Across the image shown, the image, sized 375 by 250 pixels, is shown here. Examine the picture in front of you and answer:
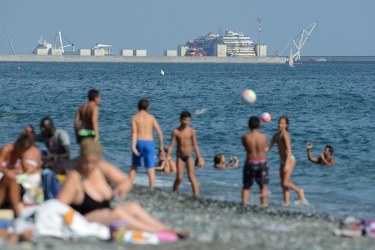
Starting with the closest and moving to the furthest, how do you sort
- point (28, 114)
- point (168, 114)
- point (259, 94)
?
point (28, 114) < point (168, 114) < point (259, 94)

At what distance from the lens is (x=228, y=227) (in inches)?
355

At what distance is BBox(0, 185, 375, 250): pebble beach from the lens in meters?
7.74

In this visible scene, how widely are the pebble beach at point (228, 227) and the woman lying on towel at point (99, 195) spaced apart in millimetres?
297

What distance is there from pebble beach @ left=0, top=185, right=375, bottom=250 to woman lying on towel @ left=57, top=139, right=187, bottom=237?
0.30 metres

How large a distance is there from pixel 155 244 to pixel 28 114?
991 inches

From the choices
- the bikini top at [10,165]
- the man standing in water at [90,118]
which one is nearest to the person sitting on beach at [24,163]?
the bikini top at [10,165]

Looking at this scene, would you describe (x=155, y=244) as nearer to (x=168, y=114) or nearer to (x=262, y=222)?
(x=262, y=222)

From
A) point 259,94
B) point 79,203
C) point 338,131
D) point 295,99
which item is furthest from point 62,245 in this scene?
point 259,94

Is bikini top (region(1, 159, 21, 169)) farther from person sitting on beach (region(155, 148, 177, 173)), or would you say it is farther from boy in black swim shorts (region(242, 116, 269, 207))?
person sitting on beach (region(155, 148, 177, 173))

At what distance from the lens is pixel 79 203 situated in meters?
7.82

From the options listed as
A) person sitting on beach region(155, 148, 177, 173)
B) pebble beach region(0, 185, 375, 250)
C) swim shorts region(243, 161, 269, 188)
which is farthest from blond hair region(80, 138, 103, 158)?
person sitting on beach region(155, 148, 177, 173)

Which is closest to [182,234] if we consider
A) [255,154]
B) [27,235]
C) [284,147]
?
[27,235]

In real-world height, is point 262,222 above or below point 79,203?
below

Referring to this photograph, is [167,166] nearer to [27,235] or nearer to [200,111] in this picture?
[27,235]
